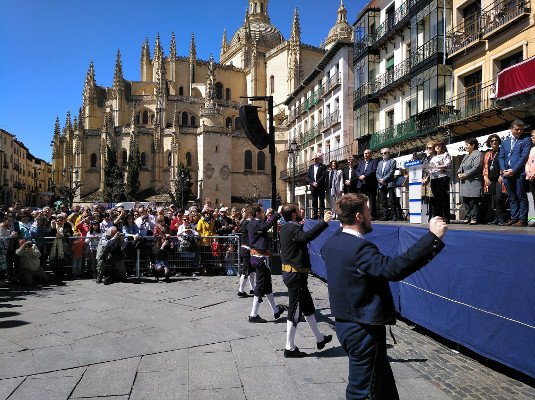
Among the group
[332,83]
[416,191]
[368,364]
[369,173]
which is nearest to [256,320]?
[368,364]

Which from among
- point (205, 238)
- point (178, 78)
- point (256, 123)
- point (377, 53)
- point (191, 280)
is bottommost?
point (191, 280)

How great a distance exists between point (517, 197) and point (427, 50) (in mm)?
14772

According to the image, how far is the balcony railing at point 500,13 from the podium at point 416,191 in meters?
9.93

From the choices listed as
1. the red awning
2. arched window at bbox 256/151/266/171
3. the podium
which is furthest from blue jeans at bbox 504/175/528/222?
arched window at bbox 256/151/266/171

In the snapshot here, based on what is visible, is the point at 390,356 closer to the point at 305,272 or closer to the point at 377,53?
the point at 305,272

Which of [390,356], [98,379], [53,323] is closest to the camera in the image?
[98,379]

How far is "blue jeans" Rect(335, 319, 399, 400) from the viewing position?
2.74 metres

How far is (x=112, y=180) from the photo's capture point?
5119cm

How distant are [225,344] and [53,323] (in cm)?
295

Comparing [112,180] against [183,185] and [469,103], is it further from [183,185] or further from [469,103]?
[469,103]

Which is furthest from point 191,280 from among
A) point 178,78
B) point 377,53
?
point 178,78

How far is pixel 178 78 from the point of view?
202 feet

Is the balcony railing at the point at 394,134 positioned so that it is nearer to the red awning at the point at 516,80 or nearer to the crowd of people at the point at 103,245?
the red awning at the point at 516,80

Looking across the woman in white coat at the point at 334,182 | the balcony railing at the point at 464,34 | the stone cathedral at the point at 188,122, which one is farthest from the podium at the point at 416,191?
the stone cathedral at the point at 188,122
